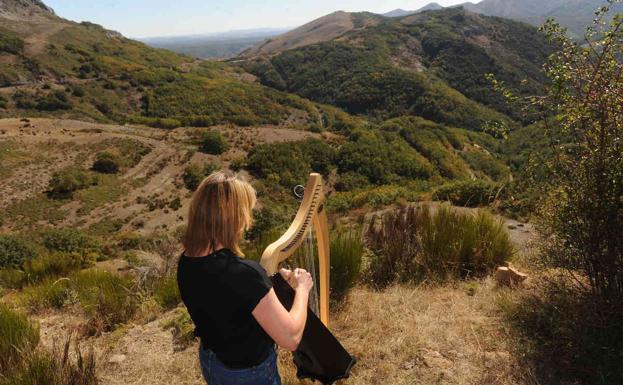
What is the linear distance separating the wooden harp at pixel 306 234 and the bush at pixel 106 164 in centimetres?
3859

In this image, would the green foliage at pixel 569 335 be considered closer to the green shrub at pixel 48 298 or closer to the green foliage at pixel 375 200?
the green shrub at pixel 48 298

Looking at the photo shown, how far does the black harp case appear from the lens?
7.14 feet

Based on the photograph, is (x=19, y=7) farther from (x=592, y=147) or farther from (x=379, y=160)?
(x=592, y=147)

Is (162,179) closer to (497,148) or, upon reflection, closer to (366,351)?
(366,351)

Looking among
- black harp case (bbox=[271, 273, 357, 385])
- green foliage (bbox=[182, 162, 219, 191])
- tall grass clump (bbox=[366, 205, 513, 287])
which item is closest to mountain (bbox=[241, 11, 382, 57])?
green foliage (bbox=[182, 162, 219, 191])

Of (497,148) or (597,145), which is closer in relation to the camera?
(597,145)

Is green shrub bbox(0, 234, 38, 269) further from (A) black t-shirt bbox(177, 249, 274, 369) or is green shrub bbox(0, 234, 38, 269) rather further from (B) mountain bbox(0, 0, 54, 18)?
(B) mountain bbox(0, 0, 54, 18)

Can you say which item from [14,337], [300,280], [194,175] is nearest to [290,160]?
[194,175]

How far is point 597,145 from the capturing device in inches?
108

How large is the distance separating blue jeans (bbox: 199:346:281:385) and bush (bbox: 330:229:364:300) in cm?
224

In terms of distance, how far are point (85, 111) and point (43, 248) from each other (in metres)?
44.5

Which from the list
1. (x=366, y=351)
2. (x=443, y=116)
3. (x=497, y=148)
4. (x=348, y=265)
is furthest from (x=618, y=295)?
(x=443, y=116)

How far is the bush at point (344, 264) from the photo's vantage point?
4.09 metres

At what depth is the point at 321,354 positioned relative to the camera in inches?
87.0
